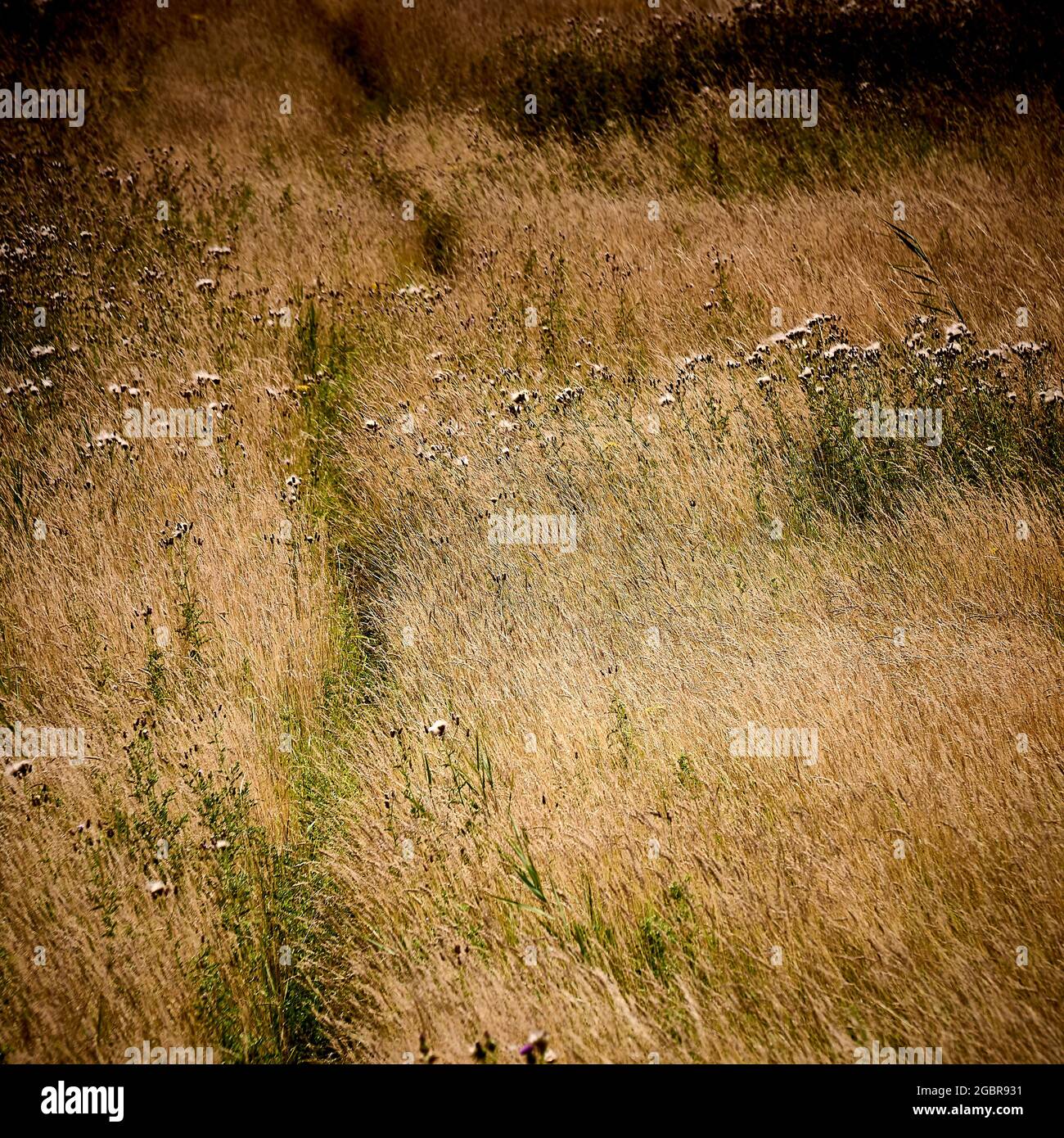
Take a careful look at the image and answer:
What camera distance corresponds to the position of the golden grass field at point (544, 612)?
7.46ft

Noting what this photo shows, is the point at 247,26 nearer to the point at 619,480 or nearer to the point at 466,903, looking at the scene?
the point at 619,480

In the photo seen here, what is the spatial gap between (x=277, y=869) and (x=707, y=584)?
238 cm

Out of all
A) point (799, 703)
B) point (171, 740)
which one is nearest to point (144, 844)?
point (171, 740)

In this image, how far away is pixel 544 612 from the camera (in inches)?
150

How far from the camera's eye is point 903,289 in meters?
5.83

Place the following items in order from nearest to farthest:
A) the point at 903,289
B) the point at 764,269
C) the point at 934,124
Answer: the point at 903,289 < the point at 764,269 < the point at 934,124

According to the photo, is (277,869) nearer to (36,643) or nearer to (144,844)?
(144,844)

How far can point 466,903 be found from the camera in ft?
8.15

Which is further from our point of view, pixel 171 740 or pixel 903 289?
pixel 903 289

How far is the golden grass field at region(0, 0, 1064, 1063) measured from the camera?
7.46 feet
